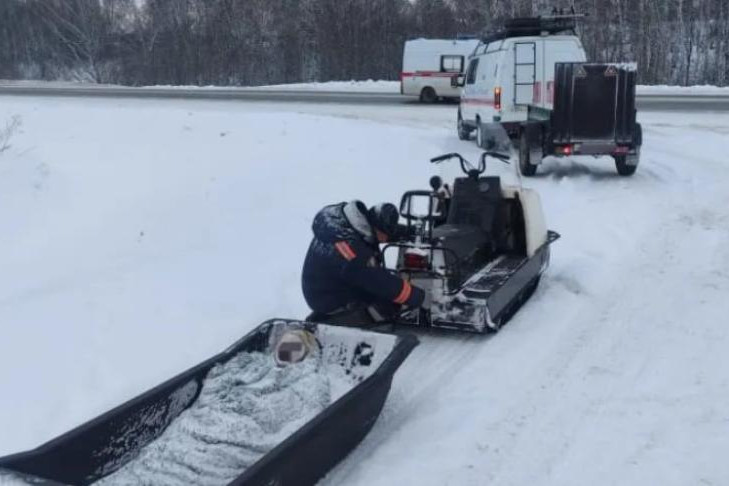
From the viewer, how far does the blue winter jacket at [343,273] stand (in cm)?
544

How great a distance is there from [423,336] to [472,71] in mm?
12080

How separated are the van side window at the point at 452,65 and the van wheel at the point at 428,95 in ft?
2.28

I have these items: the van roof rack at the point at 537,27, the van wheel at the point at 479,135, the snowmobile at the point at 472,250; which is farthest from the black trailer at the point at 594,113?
the snowmobile at the point at 472,250

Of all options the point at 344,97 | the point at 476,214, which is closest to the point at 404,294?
Answer: the point at 476,214

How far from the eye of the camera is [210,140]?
1423 centimetres

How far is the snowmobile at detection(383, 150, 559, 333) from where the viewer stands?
6.02 meters

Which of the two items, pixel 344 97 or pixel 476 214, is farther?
→ pixel 344 97

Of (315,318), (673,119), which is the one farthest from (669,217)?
(673,119)

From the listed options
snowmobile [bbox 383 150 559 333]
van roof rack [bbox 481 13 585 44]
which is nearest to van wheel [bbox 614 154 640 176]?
van roof rack [bbox 481 13 585 44]

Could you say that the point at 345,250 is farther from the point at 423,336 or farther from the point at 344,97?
the point at 344,97

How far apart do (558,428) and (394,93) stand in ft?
84.9

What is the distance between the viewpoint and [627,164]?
12.8 metres

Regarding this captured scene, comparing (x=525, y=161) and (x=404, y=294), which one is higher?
(x=525, y=161)

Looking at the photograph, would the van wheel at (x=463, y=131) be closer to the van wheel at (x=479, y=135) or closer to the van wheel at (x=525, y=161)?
the van wheel at (x=479, y=135)
